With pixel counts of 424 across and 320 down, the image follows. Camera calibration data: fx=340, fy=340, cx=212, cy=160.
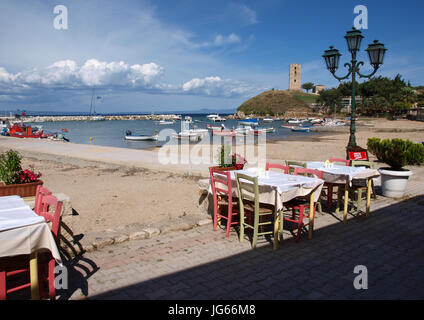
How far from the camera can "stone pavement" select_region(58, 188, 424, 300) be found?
10.8 feet

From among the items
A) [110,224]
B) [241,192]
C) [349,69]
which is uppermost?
[349,69]

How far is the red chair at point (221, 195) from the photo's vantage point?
484 cm

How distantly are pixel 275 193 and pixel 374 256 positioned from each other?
1.43m

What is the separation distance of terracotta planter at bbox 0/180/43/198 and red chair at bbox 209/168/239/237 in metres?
2.57

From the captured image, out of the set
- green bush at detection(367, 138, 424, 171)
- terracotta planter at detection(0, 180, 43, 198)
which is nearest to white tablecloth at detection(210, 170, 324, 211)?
terracotta planter at detection(0, 180, 43, 198)

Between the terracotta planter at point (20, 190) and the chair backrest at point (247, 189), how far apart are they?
2.92 m

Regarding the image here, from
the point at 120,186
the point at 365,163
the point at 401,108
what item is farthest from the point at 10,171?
the point at 401,108

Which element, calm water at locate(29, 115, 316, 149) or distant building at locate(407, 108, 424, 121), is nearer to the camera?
calm water at locate(29, 115, 316, 149)

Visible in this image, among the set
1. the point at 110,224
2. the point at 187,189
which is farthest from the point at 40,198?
the point at 187,189

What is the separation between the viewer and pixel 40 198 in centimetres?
355

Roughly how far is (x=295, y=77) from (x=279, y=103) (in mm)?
28705

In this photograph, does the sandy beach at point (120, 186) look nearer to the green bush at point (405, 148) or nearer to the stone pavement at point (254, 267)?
the stone pavement at point (254, 267)

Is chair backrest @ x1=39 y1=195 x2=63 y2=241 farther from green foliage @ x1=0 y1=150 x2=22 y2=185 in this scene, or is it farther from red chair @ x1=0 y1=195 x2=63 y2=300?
green foliage @ x1=0 y1=150 x2=22 y2=185
